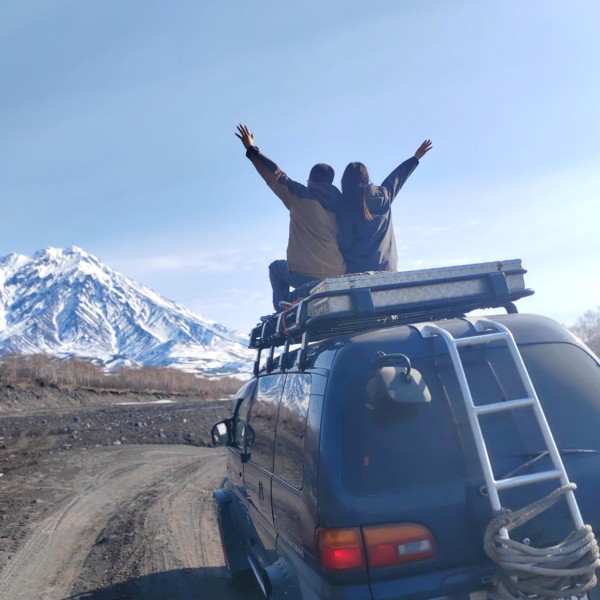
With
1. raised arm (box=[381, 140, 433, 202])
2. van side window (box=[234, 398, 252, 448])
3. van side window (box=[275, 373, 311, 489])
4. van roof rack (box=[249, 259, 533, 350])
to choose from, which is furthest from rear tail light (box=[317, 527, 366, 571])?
raised arm (box=[381, 140, 433, 202])

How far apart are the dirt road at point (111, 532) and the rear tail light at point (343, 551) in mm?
3168

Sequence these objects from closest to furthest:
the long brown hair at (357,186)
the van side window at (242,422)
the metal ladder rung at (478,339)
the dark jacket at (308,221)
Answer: the metal ladder rung at (478,339)
the van side window at (242,422)
the long brown hair at (357,186)
the dark jacket at (308,221)

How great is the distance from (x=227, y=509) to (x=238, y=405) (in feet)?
3.08

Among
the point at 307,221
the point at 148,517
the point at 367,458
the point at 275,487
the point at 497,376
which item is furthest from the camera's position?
the point at 148,517

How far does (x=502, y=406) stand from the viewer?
276cm

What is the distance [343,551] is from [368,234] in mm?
3286

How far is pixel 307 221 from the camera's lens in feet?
17.8

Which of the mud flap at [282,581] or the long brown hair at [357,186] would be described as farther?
the long brown hair at [357,186]

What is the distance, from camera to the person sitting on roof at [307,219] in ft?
17.8

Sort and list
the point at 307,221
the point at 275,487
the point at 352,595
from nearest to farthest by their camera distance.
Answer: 1. the point at 352,595
2. the point at 275,487
3. the point at 307,221

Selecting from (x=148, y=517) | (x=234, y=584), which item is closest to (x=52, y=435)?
(x=148, y=517)

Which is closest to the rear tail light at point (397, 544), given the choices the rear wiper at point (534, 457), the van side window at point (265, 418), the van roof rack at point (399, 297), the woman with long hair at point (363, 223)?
the rear wiper at point (534, 457)

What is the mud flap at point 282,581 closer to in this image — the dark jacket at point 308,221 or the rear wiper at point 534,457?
the rear wiper at point 534,457

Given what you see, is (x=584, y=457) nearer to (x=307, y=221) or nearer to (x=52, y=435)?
(x=307, y=221)
